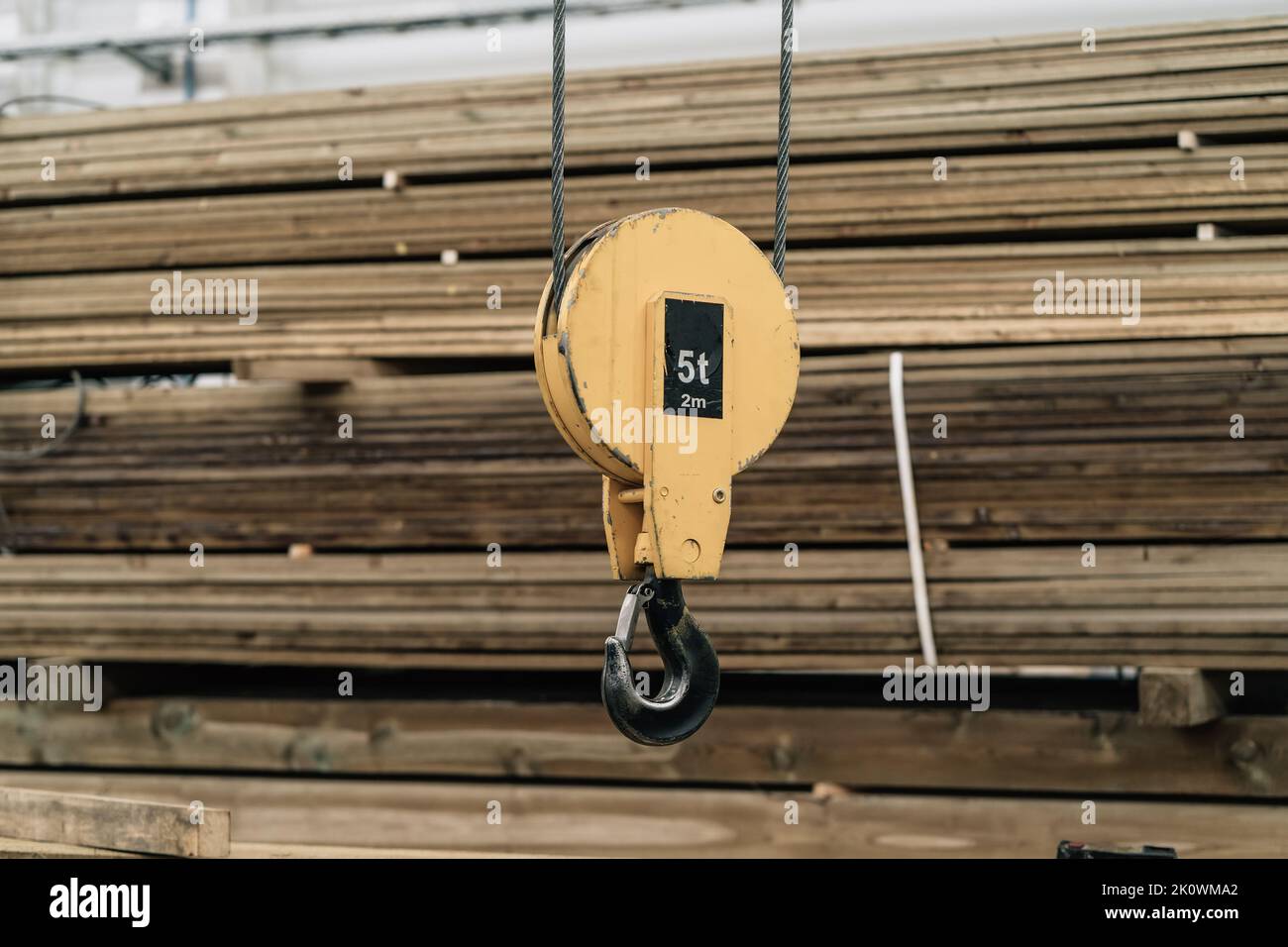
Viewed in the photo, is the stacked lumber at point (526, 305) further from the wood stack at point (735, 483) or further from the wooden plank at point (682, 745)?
the wooden plank at point (682, 745)

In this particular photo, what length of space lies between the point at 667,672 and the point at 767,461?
1475mm

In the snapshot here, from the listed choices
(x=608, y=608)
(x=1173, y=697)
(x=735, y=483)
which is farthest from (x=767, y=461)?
(x=1173, y=697)

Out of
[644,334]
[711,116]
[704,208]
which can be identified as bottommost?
[644,334]

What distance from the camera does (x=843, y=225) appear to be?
11.6 feet

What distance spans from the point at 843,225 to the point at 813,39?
136cm

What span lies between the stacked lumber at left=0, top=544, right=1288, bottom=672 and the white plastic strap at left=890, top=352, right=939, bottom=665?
3 cm

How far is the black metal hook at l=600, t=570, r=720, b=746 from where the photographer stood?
1.93m

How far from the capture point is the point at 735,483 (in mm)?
3479

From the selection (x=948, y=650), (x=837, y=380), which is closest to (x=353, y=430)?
(x=837, y=380)

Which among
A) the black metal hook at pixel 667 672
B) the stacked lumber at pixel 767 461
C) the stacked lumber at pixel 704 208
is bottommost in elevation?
the black metal hook at pixel 667 672

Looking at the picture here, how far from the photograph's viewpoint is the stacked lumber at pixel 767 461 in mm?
3270

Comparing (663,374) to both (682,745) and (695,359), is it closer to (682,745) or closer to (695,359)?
(695,359)

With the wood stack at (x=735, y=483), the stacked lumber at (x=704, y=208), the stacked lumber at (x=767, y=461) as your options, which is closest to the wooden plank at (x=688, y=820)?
the wood stack at (x=735, y=483)

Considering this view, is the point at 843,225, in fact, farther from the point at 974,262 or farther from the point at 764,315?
the point at 764,315
